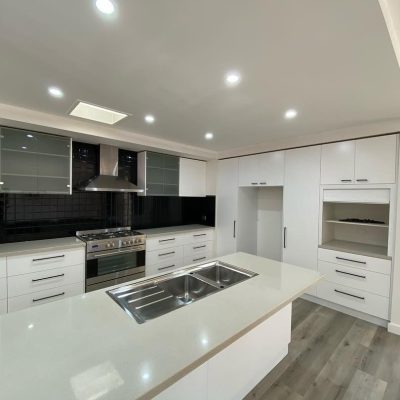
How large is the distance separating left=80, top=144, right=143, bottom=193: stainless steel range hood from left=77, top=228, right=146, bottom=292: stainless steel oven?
669 millimetres

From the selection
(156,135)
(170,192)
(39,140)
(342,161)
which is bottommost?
(170,192)

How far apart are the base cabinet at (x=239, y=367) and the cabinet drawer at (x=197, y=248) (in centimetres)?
216

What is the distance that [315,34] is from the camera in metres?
1.14

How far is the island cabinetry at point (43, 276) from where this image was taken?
88.6 inches

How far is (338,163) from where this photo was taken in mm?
2758

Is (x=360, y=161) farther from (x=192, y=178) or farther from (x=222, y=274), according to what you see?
(x=192, y=178)

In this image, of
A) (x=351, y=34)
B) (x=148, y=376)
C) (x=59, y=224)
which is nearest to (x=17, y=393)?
(x=148, y=376)

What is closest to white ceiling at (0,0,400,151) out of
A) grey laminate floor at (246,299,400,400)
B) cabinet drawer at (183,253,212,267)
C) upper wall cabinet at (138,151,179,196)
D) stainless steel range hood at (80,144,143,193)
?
stainless steel range hood at (80,144,143,193)

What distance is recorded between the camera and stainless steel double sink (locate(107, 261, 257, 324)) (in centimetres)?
135

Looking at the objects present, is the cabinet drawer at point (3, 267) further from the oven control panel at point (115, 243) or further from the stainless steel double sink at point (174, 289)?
the stainless steel double sink at point (174, 289)

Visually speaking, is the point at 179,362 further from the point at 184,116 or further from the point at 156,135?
the point at 156,135

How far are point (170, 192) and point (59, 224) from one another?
5.53ft

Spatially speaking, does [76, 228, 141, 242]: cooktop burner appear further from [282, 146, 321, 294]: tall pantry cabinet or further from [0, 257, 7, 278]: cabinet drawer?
[282, 146, 321, 294]: tall pantry cabinet

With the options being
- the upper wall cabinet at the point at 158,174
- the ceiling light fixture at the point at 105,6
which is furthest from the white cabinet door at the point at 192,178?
the ceiling light fixture at the point at 105,6
